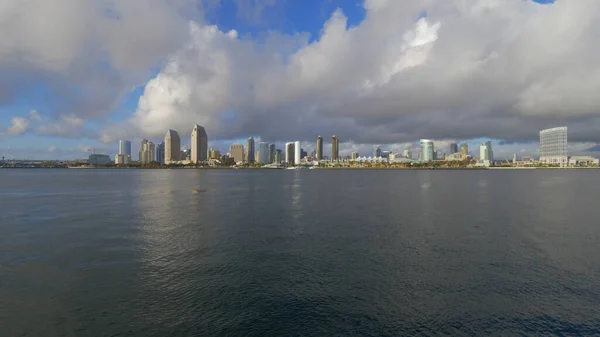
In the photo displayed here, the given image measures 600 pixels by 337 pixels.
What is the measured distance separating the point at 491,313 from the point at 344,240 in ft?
54.4

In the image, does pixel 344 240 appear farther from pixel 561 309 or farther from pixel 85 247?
pixel 85 247

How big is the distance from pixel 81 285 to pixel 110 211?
36529mm

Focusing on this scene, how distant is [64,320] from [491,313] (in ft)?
78.3

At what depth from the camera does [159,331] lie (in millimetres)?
16375

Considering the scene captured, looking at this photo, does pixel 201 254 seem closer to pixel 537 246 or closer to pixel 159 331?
pixel 159 331

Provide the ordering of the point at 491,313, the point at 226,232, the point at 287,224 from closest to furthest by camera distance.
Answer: the point at 491,313 → the point at 226,232 → the point at 287,224

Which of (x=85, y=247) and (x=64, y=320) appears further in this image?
(x=85, y=247)

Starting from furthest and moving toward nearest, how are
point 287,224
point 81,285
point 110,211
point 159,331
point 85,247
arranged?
point 110,211 → point 287,224 → point 85,247 → point 81,285 → point 159,331

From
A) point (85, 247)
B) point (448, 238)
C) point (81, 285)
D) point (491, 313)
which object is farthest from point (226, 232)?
point (491, 313)

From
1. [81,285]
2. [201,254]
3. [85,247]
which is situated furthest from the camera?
[85,247]

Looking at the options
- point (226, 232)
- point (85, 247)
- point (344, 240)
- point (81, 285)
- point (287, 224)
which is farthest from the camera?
point (287, 224)

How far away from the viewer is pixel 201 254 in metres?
29.1

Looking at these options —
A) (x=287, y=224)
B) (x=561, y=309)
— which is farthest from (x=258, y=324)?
(x=287, y=224)

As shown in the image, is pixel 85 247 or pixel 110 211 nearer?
pixel 85 247
